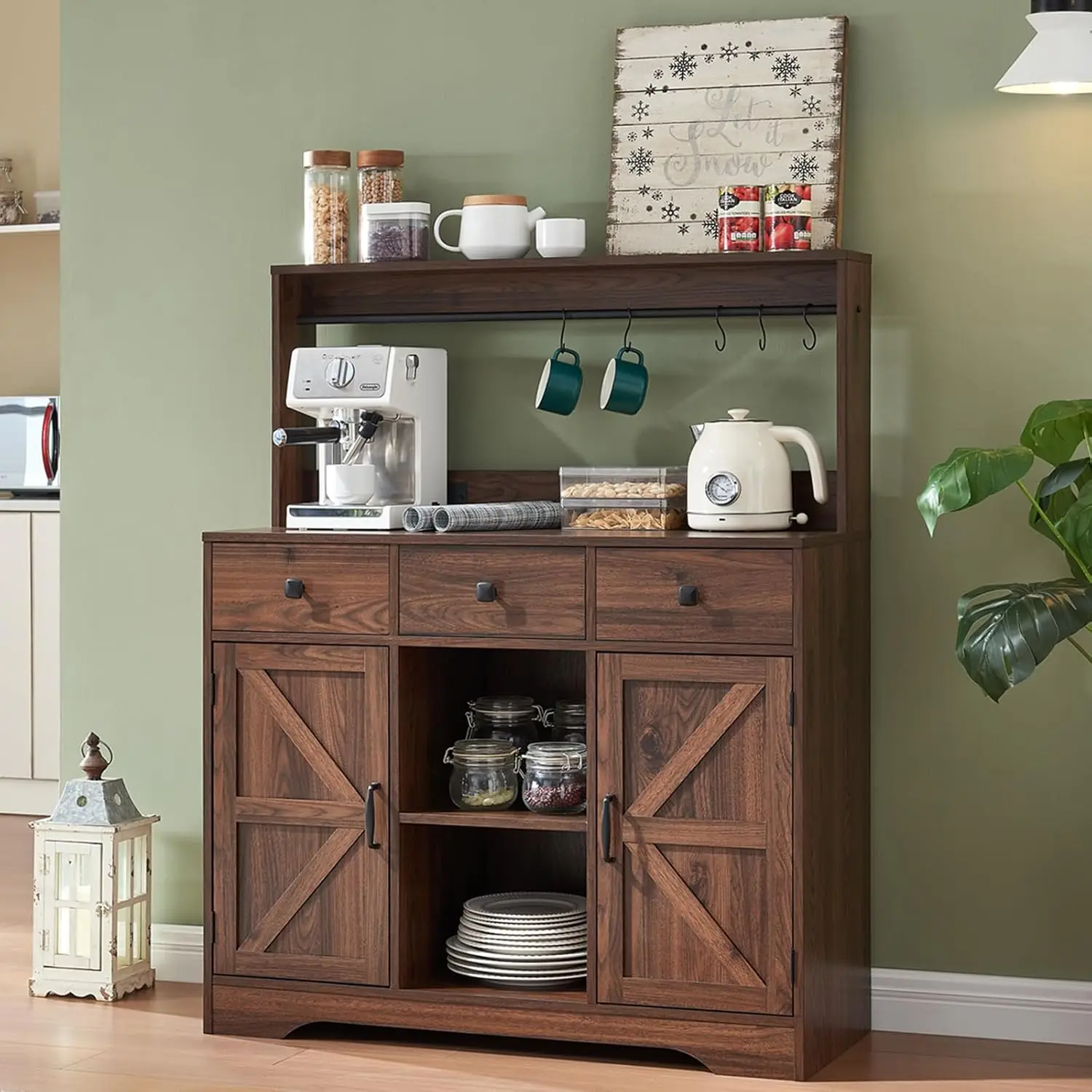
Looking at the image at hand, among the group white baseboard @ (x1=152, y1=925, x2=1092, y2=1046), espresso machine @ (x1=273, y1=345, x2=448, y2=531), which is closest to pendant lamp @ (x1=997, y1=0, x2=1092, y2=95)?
espresso machine @ (x1=273, y1=345, x2=448, y2=531)

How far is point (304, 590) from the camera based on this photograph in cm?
319

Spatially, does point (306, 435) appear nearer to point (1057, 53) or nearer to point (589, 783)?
point (589, 783)

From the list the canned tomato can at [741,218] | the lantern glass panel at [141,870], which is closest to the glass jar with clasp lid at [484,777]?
the lantern glass panel at [141,870]

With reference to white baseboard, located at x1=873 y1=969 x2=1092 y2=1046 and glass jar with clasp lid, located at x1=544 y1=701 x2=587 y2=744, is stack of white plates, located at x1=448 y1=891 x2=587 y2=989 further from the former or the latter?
white baseboard, located at x1=873 y1=969 x2=1092 y2=1046

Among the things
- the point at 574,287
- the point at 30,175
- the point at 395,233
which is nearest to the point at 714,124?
the point at 574,287

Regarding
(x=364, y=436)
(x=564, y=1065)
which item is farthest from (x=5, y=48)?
(x=564, y=1065)

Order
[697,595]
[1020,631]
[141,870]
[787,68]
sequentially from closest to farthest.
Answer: [1020,631], [697,595], [787,68], [141,870]

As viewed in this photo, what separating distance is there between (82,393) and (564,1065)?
69.4 inches

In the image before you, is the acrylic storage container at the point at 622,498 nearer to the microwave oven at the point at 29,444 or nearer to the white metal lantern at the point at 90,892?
the white metal lantern at the point at 90,892

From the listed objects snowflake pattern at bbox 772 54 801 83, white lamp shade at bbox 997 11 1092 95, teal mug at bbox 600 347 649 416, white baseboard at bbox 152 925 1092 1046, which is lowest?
white baseboard at bbox 152 925 1092 1046

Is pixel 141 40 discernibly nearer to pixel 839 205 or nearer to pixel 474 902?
pixel 839 205

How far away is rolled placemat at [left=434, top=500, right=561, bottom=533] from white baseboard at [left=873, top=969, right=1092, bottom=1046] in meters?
1.07

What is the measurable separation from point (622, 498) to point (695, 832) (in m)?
0.63

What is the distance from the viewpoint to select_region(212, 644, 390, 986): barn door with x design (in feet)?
10.4
